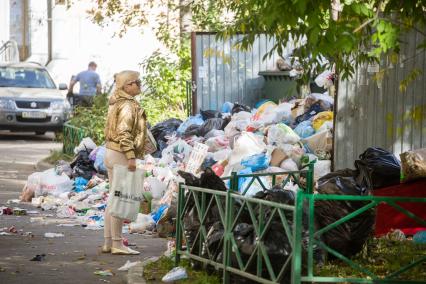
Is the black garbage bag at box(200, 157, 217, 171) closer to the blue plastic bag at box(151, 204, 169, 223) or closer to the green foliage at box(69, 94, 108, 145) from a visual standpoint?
the blue plastic bag at box(151, 204, 169, 223)

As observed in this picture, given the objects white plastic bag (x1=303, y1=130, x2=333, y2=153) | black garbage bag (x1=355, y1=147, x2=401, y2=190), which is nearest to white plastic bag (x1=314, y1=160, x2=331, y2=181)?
white plastic bag (x1=303, y1=130, x2=333, y2=153)

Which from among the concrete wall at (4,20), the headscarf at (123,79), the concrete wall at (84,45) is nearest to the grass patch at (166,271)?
the headscarf at (123,79)

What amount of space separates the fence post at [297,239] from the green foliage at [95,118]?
12162 mm

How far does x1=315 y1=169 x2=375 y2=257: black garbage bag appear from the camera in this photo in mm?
9453

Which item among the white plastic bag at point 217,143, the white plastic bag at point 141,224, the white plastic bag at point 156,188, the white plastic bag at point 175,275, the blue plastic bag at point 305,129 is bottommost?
the white plastic bag at point 141,224

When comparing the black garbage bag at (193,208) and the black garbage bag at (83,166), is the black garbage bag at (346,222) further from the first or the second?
the black garbage bag at (83,166)

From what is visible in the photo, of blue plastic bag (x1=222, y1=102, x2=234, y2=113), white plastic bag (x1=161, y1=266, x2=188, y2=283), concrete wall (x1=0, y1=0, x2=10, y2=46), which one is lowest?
white plastic bag (x1=161, y1=266, x2=188, y2=283)

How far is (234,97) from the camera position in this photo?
1992cm

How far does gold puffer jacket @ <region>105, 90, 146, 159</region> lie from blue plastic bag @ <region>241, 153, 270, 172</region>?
2668mm

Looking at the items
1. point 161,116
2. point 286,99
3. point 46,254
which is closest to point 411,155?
point 46,254

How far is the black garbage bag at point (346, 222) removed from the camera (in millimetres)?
9453

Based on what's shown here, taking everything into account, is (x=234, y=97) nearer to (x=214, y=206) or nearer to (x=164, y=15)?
(x=164, y=15)

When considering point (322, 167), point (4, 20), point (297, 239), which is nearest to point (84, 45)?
point (4, 20)

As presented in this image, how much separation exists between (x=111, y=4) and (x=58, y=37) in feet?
53.5
